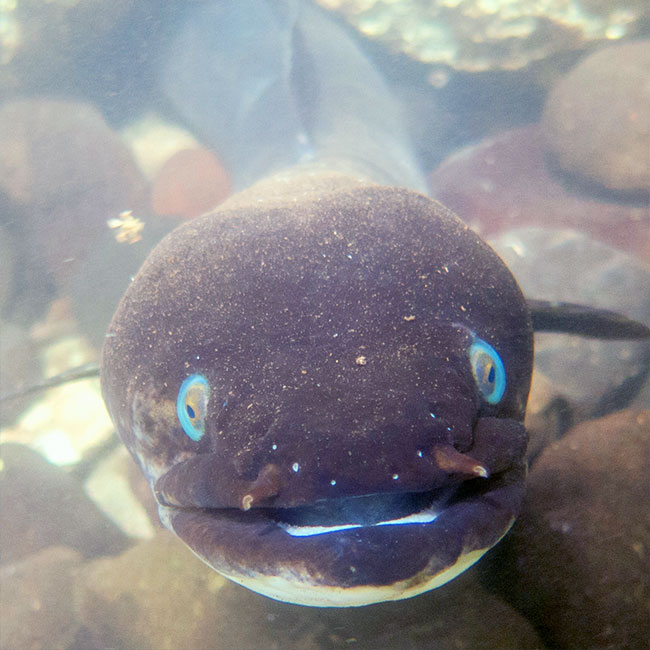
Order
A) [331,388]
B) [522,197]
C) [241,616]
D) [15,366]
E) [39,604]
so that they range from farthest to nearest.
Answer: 1. [522,197]
2. [15,366]
3. [39,604]
4. [241,616]
5. [331,388]

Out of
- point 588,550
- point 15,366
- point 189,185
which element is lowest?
point 15,366

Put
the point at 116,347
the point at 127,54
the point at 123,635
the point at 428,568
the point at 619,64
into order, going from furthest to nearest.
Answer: the point at 127,54, the point at 619,64, the point at 123,635, the point at 116,347, the point at 428,568

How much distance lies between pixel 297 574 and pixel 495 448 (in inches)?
27.8

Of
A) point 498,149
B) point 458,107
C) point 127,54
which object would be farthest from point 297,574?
point 127,54

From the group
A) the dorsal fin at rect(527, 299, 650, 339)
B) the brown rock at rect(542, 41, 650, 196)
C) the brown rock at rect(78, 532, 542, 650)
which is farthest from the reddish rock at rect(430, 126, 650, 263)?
the brown rock at rect(78, 532, 542, 650)

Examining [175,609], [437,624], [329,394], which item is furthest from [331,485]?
[175,609]

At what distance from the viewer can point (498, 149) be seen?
25.1 feet

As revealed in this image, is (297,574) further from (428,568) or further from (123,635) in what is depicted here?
(123,635)

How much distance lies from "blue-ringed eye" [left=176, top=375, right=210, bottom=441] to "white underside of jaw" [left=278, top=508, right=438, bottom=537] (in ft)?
1.59

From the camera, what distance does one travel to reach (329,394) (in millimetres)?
1509

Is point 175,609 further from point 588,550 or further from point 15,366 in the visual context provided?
point 15,366

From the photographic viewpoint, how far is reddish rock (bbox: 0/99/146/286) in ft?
20.9

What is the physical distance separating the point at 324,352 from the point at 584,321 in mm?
2100

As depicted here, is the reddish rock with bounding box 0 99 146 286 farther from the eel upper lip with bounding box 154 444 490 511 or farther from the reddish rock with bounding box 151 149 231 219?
the eel upper lip with bounding box 154 444 490 511
